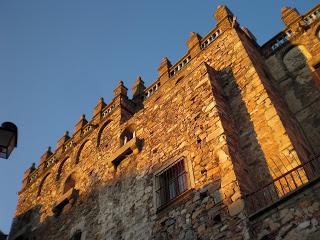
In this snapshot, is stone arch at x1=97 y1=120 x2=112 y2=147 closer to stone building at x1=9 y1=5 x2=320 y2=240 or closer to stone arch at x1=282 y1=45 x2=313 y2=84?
stone building at x1=9 y1=5 x2=320 y2=240

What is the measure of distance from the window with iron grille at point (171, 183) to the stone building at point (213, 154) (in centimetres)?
3

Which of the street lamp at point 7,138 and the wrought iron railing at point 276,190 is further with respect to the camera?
the wrought iron railing at point 276,190

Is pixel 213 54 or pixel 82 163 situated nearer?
pixel 213 54

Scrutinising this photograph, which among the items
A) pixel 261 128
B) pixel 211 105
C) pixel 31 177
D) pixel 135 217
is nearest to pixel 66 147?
pixel 31 177

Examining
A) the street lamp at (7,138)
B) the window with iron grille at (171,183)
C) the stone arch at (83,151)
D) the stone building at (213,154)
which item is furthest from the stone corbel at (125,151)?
the street lamp at (7,138)

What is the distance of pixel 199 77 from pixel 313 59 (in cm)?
319

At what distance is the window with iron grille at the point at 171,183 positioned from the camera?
352 inches

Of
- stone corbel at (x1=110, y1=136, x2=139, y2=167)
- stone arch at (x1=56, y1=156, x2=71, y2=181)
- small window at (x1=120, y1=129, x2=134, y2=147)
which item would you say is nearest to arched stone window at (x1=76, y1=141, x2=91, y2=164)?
stone arch at (x1=56, y1=156, x2=71, y2=181)

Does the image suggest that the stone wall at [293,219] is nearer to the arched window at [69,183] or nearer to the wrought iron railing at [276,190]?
the wrought iron railing at [276,190]

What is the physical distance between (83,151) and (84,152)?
215 millimetres

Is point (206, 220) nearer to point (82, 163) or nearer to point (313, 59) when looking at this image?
point (313, 59)

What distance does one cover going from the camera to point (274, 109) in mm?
8625

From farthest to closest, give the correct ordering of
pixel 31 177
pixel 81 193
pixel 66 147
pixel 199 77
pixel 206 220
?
pixel 31 177 < pixel 66 147 < pixel 81 193 < pixel 199 77 < pixel 206 220

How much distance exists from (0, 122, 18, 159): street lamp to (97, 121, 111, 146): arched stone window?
882 cm
